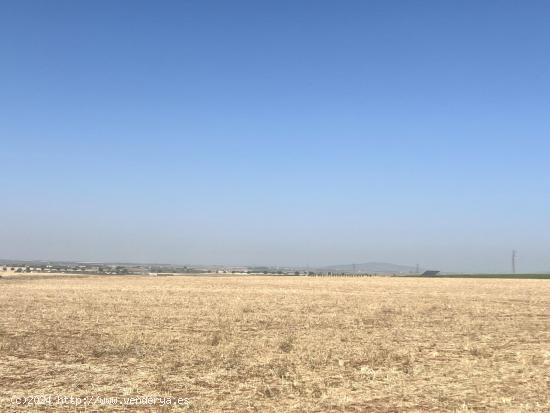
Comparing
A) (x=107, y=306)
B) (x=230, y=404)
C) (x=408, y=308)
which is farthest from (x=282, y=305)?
(x=230, y=404)

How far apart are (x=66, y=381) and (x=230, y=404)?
4.44 meters

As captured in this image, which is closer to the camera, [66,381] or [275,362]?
[66,381]

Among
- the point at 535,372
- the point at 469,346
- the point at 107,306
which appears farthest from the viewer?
the point at 107,306

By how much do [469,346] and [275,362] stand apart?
7.14 m

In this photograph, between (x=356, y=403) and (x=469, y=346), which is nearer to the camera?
(x=356, y=403)

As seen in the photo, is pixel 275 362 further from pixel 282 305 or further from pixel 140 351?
pixel 282 305

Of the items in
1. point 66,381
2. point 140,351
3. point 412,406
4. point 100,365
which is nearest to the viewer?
point 412,406

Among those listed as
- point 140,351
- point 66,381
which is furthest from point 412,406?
point 140,351

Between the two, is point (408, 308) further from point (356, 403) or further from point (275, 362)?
point (356, 403)

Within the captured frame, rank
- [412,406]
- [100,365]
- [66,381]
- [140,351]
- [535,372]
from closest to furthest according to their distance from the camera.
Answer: [412,406] → [66,381] → [535,372] → [100,365] → [140,351]

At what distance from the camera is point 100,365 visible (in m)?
14.8

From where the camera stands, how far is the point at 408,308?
33625 mm

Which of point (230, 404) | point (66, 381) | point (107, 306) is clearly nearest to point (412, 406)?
point (230, 404)

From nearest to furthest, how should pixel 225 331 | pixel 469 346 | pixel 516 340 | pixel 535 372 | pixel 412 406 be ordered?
pixel 412 406 < pixel 535 372 < pixel 469 346 < pixel 516 340 < pixel 225 331
